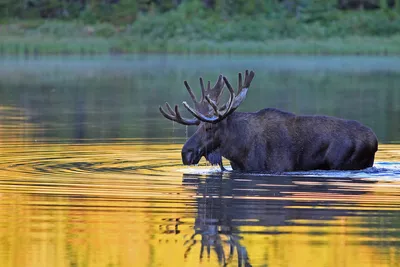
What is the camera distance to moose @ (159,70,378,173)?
15.9m

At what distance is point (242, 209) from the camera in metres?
12.9

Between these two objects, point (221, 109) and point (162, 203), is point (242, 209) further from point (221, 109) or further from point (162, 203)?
point (221, 109)

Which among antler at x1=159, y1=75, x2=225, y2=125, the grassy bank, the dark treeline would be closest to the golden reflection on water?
antler at x1=159, y1=75, x2=225, y2=125

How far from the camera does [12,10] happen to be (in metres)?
A: 84.4

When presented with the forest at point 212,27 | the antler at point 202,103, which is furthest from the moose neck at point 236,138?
the forest at point 212,27

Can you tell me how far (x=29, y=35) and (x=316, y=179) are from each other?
58256 mm

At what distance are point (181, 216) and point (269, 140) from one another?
3629 mm

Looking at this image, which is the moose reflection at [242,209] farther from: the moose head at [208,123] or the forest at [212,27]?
the forest at [212,27]

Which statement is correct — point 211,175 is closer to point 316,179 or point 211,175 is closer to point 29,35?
point 316,179

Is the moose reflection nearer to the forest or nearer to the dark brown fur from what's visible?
the dark brown fur

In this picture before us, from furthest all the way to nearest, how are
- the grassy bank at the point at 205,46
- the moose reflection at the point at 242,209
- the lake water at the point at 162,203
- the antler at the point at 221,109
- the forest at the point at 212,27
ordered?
the forest at the point at 212,27 < the grassy bank at the point at 205,46 < the antler at the point at 221,109 < the moose reflection at the point at 242,209 < the lake water at the point at 162,203

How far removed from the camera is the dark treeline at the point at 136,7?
8194cm

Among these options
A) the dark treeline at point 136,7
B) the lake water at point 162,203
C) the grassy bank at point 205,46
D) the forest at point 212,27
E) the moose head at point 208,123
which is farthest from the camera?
the dark treeline at point 136,7

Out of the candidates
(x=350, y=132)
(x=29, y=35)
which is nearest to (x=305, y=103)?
(x=350, y=132)
